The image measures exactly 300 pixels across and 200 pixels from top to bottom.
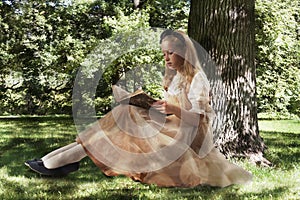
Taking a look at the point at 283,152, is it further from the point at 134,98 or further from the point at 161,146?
the point at 134,98

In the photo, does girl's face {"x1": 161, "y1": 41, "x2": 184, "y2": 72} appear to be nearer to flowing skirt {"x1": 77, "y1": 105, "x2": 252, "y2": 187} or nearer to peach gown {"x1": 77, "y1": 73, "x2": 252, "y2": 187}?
peach gown {"x1": 77, "y1": 73, "x2": 252, "y2": 187}

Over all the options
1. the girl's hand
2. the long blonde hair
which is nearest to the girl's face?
the long blonde hair

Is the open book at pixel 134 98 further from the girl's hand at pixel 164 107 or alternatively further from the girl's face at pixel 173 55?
the girl's face at pixel 173 55

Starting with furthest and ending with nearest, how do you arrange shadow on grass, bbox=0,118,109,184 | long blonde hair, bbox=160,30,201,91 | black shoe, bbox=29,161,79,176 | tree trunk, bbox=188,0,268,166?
tree trunk, bbox=188,0,268,166 < shadow on grass, bbox=0,118,109,184 < black shoe, bbox=29,161,79,176 < long blonde hair, bbox=160,30,201,91

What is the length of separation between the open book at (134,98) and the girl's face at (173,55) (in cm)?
41

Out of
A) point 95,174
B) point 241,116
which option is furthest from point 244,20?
point 95,174

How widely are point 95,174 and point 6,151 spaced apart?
2127mm

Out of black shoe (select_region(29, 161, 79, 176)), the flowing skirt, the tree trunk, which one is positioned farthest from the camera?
the tree trunk

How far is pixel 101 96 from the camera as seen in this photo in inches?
254

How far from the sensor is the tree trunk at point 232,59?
489 centimetres

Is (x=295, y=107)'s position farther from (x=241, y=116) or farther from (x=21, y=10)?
(x=241, y=116)

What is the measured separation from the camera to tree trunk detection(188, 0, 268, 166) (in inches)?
192

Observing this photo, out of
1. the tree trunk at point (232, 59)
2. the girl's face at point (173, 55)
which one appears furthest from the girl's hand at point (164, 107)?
the tree trunk at point (232, 59)

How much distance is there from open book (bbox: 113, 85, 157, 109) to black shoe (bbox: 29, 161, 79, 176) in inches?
33.0
